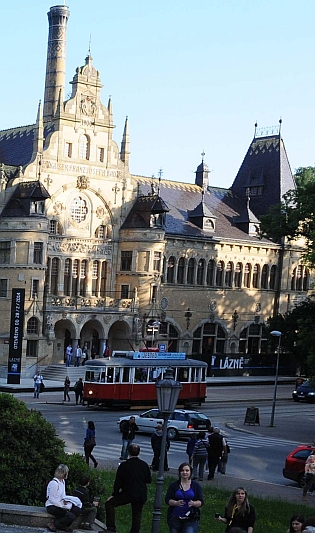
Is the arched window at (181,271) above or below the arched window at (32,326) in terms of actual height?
above

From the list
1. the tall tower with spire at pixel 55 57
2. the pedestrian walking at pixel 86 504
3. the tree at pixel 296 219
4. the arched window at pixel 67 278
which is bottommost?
the pedestrian walking at pixel 86 504

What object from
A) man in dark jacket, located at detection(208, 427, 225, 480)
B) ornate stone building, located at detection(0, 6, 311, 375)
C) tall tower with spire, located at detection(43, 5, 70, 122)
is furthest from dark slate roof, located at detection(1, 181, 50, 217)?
man in dark jacket, located at detection(208, 427, 225, 480)

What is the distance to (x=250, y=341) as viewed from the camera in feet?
265

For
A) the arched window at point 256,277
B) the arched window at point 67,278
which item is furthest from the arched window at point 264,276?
the arched window at point 67,278

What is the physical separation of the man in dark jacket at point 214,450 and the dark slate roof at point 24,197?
33.9 metres

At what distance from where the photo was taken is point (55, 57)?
7262 centimetres

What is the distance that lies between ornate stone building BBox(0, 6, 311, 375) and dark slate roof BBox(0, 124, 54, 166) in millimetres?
100

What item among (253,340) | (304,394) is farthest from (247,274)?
(304,394)

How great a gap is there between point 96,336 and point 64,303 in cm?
589

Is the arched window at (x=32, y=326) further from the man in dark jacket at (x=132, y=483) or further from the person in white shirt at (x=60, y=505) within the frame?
the person in white shirt at (x=60, y=505)

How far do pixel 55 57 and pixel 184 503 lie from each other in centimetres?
6059

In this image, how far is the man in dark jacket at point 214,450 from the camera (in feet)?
96.0

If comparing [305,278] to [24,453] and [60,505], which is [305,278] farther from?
[60,505]

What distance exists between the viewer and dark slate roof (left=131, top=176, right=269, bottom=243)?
246 feet
